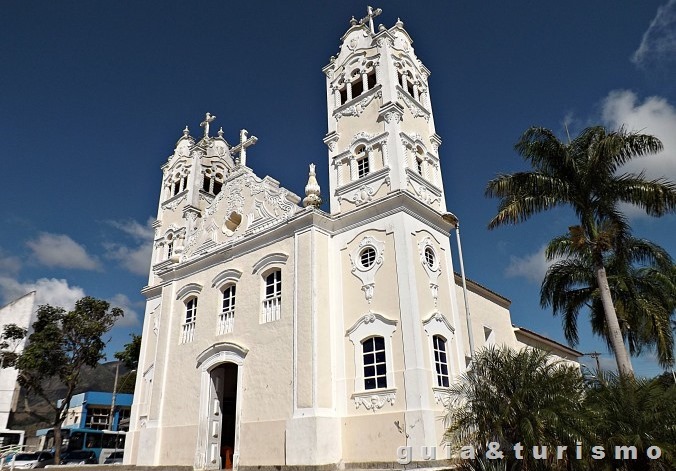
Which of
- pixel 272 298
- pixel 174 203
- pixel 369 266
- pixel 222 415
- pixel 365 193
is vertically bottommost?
pixel 222 415

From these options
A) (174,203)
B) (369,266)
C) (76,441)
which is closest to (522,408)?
(369,266)

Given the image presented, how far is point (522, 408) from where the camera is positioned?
1030cm

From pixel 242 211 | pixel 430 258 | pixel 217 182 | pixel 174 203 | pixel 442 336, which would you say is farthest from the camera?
pixel 217 182

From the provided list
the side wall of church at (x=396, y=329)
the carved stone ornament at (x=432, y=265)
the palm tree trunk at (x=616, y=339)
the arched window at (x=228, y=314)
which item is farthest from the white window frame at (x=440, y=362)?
the arched window at (x=228, y=314)

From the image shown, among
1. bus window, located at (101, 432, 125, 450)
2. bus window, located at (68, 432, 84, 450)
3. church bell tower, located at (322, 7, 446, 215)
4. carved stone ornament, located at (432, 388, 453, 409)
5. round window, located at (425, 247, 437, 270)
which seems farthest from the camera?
bus window, located at (101, 432, 125, 450)

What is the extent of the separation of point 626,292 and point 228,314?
15.1 m

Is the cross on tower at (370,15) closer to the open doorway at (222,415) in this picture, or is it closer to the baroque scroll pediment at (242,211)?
the baroque scroll pediment at (242,211)

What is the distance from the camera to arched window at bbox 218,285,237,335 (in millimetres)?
18547

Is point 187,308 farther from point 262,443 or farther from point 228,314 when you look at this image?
point 262,443

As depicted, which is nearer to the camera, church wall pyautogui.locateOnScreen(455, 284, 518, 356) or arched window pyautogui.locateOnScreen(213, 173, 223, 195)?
church wall pyautogui.locateOnScreen(455, 284, 518, 356)

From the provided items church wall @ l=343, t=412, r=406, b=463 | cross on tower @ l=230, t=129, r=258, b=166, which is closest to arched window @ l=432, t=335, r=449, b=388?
church wall @ l=343, t=412, r=406, b=463

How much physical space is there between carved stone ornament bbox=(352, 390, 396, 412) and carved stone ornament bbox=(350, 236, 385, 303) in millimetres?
2933

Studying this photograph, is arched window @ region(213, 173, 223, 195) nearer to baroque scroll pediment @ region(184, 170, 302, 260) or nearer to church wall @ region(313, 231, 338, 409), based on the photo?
baroque scroll pediment @ region(184, 170, 302, 260)

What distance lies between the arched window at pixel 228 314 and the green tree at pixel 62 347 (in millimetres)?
13300
